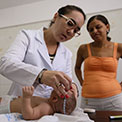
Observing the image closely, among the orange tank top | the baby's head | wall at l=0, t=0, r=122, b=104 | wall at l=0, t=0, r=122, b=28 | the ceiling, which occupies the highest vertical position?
the ceiling

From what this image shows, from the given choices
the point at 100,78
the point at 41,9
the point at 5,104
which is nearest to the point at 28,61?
the point at 5,104

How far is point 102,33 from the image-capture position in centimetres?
148

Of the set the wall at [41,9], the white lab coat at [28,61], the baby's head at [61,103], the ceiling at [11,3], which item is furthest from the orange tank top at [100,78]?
the ceiling at [11,3]

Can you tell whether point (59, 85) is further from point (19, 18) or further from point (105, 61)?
point (19, 18)

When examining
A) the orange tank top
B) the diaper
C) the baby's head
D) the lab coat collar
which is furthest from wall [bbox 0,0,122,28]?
the diaper

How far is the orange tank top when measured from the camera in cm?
128

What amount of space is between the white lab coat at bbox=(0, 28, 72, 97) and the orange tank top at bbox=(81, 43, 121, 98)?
0.80 feet

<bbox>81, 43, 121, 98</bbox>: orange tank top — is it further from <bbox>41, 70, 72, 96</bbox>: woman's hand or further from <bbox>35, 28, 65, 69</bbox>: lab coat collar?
<bbox>41, 70, 72, 96</bbox>: woman's hand

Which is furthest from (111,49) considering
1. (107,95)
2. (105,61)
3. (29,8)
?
(29,8)

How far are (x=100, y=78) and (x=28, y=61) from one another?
69cm

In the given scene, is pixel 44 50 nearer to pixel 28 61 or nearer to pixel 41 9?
pixel 28 61

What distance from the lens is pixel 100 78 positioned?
1313 mm

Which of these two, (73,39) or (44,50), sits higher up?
(73,39)

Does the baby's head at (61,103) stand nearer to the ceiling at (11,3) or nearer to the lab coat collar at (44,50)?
the lab coat collar at (44,50)
